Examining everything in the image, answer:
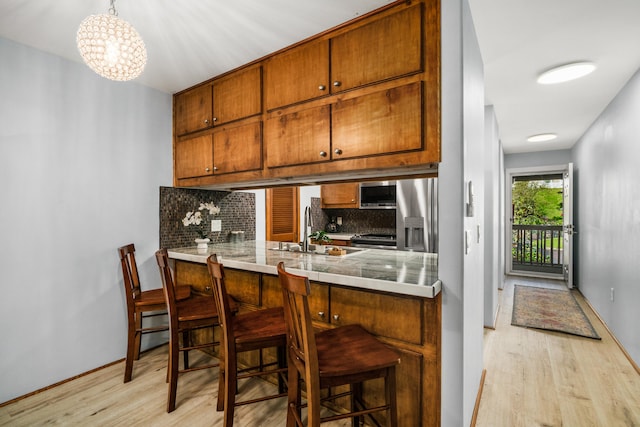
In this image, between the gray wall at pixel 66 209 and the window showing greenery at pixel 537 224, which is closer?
the gray wall at pixel 66 209

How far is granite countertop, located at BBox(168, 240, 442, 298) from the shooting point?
1.58 meters

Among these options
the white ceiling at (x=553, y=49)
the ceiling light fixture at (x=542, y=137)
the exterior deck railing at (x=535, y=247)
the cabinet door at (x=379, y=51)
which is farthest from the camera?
the exterior deck railing at (x=535, y=247)

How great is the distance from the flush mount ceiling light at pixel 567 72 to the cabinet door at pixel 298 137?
2107 millimetres

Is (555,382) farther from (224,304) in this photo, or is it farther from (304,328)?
(224,304)

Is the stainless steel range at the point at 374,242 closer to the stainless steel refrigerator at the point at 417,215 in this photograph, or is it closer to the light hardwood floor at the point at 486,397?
the stainless steel refrigerator at the point at 417,215

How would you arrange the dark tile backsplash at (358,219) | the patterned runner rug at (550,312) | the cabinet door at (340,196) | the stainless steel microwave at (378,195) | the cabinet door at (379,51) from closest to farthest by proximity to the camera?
the cabinet door at (379,51), the patterned runner rug at (550,312), the stainless steel microwave at (378,195), the cabinet door at (340,196), the dark tile backsplash at (358,219)

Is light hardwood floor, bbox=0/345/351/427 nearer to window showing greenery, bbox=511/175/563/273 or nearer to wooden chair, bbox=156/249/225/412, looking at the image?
wooden chair, bbox=156/249/225/412

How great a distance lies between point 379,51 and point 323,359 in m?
1.66

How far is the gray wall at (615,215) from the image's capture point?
2.74m

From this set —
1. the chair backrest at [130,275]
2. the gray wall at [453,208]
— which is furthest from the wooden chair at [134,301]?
the gray wall at [453,208]

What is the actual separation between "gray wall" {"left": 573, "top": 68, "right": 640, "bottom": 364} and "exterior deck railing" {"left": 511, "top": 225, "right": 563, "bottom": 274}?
100 inches

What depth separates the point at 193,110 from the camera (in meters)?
2.95

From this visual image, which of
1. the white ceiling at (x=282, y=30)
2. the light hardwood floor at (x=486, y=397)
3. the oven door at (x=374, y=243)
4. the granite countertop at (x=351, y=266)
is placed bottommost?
the light hardwood floor at (x=486, y=397)

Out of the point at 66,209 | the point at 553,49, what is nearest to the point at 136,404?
the point at 66,209
